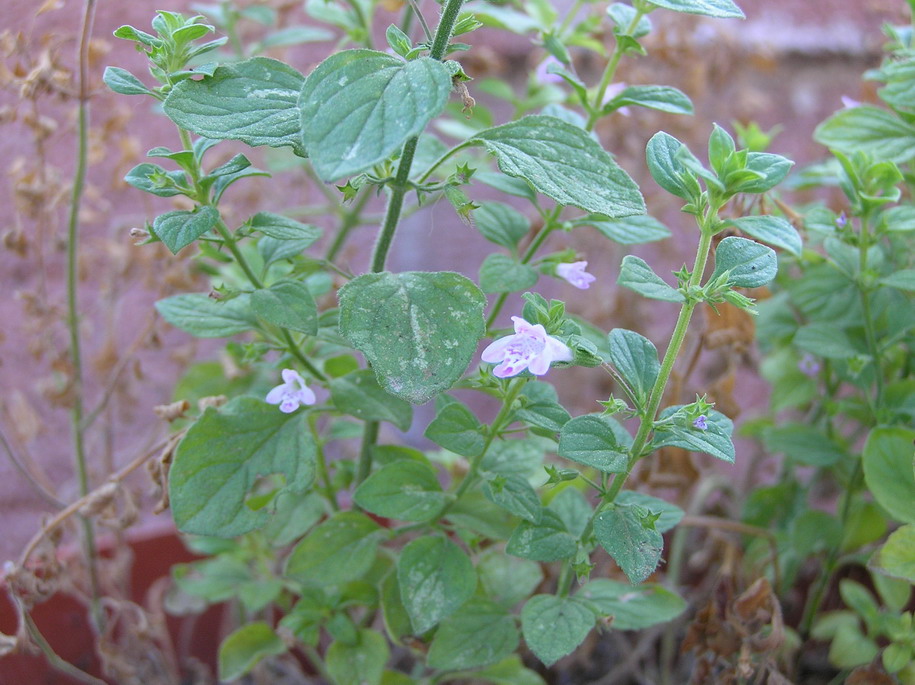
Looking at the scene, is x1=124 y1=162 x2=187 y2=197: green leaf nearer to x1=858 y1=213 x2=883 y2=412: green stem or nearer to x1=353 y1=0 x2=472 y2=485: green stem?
x1=353 y1=0 x2=472 y2=485: green stem

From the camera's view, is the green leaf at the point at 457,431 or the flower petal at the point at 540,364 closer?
the flower petal at the point at 540,364

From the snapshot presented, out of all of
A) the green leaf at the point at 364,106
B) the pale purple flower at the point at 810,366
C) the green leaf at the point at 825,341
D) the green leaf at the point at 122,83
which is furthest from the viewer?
the pale purple flower at the point at 810,366

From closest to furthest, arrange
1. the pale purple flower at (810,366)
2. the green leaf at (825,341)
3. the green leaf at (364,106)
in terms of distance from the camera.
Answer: the green leaf at (364,106)
the green leaf at (825,341)
the pale purple flower at (810,366)

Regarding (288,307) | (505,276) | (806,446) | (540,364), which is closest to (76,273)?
(288,307)

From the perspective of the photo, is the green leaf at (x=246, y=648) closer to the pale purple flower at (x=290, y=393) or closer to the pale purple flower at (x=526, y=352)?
the pale purple flower at (x=290, y=393)

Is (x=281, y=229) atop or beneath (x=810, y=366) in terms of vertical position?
atop

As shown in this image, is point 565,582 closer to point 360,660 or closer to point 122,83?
point 360,660

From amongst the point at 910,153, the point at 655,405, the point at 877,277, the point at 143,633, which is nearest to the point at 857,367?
the point at 877,277

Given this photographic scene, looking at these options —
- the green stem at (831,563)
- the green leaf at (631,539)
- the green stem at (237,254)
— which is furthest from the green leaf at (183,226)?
the green stem at (831,563)
